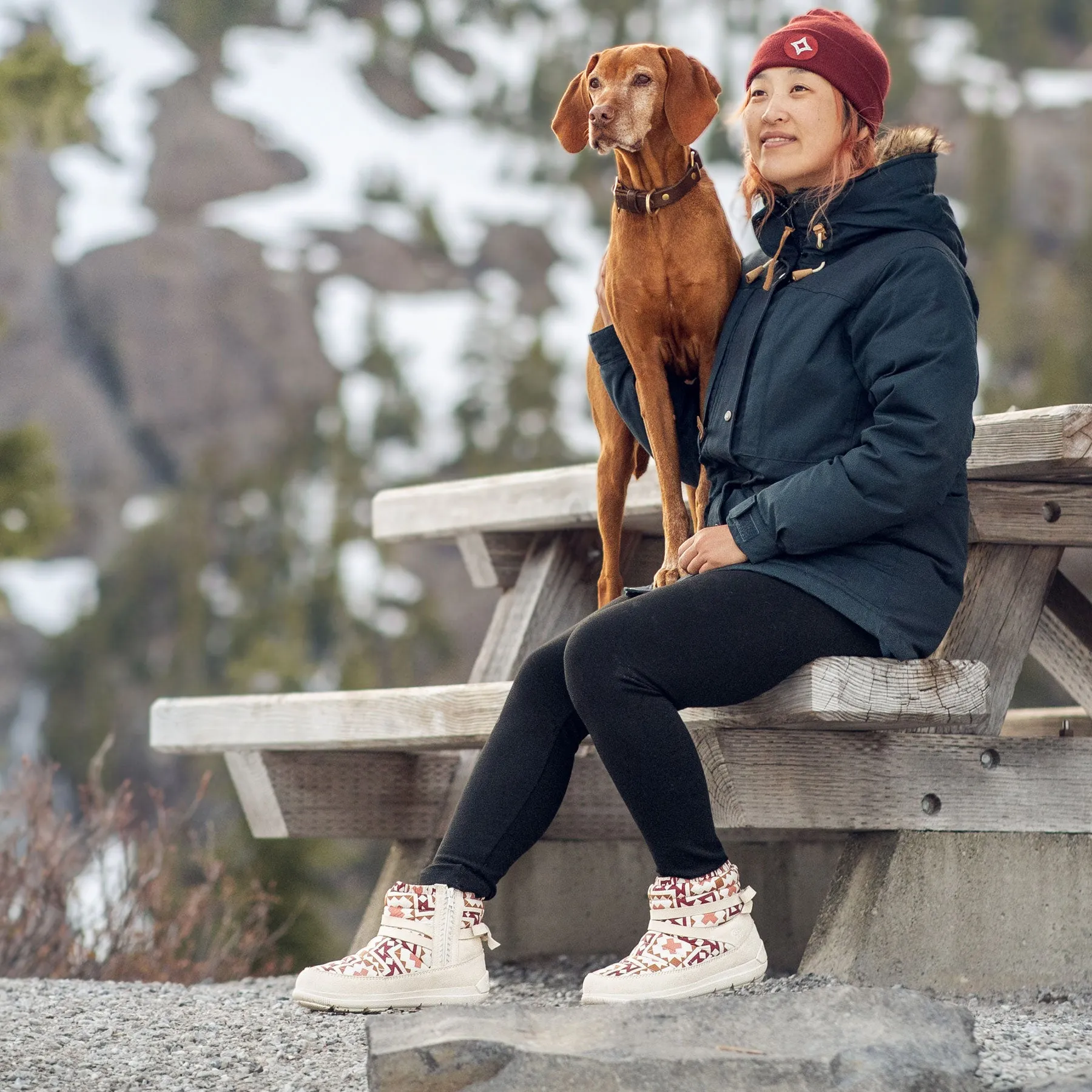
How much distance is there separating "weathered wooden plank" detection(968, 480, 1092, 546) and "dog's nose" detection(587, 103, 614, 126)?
99cm

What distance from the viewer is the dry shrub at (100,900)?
14.2 feet

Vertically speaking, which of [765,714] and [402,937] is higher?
[765,714]

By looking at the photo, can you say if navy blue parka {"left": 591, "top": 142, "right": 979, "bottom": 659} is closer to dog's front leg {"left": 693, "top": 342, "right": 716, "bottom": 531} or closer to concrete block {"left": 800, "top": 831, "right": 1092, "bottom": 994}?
dog's front leg {"left": 693, "top": 342, "right": 716, "bottom": 531}

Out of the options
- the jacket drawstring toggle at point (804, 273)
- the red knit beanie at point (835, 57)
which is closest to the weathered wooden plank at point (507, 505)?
the jacket drawstring toggle at point (804, 273)

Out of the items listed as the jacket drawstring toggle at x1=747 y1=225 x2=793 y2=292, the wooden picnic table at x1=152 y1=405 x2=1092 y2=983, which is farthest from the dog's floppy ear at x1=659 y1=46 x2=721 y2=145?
the wooden picnic table at x1=152 y1=405 x2=1092 y2=983

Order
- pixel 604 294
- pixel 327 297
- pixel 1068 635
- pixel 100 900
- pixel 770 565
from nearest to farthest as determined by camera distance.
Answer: pixel 770 565 < pixel 604 294 < pixel 1068 635 < pixel 100 900 < pixel 327 297

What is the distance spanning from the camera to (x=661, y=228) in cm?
246

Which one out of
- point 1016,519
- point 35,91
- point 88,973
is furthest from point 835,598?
point 35,91

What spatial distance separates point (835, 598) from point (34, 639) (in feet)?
80.3

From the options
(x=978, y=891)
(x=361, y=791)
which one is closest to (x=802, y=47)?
(x=978, y=891)

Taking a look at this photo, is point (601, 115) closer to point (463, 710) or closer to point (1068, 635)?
point (463, 710)

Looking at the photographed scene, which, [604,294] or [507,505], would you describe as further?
[507,505]

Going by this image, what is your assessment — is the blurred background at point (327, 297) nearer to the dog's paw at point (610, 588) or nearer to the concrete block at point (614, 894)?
the concrete block at point (614, 894)

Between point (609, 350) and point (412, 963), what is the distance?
1.10 m
